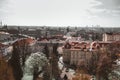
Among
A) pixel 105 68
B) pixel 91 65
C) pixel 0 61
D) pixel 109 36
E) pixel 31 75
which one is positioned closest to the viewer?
pixel 0 61

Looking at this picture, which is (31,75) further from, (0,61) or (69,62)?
(69,62)

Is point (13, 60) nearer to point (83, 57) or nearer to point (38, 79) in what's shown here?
point (38, 79)

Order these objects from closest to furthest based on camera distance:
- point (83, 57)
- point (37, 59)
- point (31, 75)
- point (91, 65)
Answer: point (31, 75)
point (37, 59)
point (91, 65)
point (83, 57)

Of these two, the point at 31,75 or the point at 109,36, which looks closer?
the point at 31,75

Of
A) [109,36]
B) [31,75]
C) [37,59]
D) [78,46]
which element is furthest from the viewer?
[109,36]

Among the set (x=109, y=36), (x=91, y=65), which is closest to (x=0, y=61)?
(x=91, y=65)

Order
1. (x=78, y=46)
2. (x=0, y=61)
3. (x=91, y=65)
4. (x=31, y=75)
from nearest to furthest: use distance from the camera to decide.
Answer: (x=0, y=61) → (x=31, y=75) → (x=91, y=65) → (x=78, y=46)

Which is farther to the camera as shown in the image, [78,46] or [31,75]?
[78,46]

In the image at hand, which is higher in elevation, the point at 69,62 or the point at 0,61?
the point at 0,61

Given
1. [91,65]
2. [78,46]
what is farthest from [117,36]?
[91,65]
